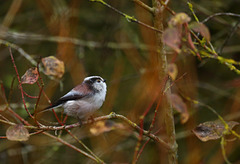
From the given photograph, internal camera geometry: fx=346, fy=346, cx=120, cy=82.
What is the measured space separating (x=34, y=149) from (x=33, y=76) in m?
4.01

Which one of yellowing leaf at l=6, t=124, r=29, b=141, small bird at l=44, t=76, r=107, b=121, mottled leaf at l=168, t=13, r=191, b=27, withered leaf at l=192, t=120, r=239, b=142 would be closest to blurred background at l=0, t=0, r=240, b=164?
small bird at l=44, t=76, r=107, b=121

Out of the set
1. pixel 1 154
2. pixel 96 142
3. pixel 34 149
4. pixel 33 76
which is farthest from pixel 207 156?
pixel 33 76

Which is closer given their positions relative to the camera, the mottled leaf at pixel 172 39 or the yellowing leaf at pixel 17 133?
the mottled leaf at pixel 172 39

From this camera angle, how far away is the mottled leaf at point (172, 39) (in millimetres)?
1761

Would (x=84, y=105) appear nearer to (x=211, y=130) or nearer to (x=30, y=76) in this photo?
(x=30, y=76)

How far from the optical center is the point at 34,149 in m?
6.12

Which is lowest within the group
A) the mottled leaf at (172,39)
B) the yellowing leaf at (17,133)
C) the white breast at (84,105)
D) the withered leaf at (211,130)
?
the white breast at (84,105)

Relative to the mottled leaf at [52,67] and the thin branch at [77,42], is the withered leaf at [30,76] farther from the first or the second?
the thin branch at [77,42]

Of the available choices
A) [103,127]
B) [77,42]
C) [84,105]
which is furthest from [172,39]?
[77,42]

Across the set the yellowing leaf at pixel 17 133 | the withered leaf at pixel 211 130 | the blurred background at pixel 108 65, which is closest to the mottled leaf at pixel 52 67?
the yellowing leaf at pixel 17 133

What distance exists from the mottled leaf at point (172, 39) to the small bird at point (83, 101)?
2.44 meters

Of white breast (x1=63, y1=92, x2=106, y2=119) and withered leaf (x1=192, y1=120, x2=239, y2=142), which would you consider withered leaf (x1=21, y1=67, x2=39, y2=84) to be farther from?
white breast (x1=63, y1=92, x2=106, y2=119)

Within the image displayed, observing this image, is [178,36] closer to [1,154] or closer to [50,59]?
[50,59]

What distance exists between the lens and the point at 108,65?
6.75m
